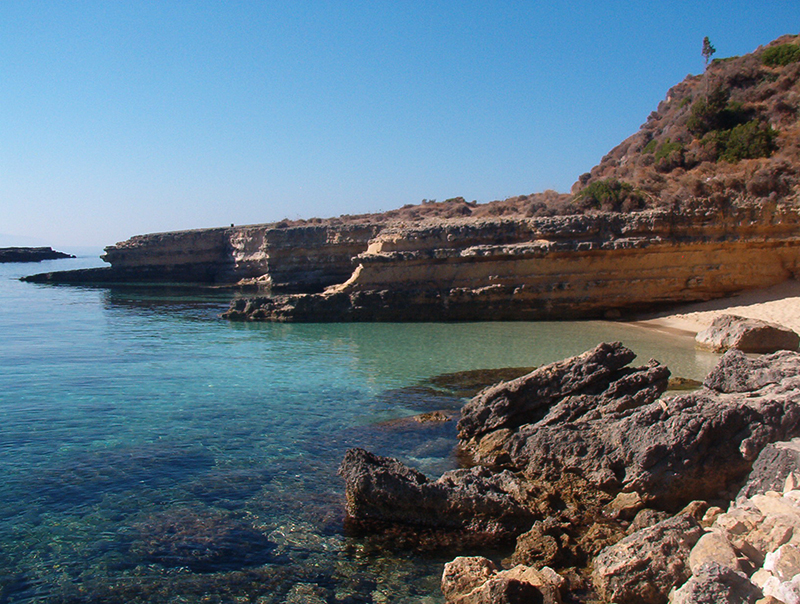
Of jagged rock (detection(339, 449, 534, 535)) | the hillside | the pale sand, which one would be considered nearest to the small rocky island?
the hillside

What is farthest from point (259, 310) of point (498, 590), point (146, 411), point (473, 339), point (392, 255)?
point (498, 590)

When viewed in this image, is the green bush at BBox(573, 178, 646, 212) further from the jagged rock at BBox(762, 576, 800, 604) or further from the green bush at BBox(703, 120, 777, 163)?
the jagged rock at BBox(762, 576, 800, 604)

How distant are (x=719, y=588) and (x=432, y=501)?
332 cm

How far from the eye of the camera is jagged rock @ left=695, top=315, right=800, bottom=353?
55.8 ft

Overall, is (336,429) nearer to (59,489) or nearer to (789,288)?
(59,489)

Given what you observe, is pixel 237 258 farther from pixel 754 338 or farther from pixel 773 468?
pixel 773 468

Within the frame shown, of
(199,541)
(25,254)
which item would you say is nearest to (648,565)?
(199,541)

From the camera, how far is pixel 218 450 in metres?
9.64

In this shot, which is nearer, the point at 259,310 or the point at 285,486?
the point at 285,486

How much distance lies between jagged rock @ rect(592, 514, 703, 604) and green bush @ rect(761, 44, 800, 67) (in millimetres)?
43575

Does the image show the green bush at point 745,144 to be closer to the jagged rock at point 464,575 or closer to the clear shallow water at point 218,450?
the clear shallow water at point 218,450

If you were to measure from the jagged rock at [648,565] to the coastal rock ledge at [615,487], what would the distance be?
11 mm

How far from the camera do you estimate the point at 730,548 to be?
5.05 metres

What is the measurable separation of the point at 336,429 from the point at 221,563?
180 inches
